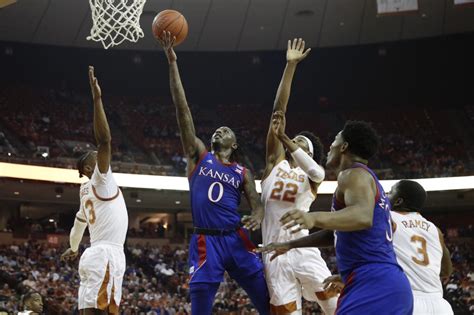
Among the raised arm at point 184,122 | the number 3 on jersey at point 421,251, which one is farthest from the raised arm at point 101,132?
the number 3 on jersey at point 421,251

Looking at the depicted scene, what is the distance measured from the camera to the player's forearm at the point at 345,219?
3.36 metres

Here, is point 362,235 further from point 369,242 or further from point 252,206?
point 252,206

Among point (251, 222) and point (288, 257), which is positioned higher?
point (251, 222)

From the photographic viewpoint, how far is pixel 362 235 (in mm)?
3758

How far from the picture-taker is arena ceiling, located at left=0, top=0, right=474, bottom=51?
23.0 meters

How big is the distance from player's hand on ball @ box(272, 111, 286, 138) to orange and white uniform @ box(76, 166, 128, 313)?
5.48 feet

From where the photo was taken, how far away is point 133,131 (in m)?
27.2

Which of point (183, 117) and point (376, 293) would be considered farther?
point (183, 117)

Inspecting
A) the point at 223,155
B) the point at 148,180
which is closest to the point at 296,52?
the point at 223,155

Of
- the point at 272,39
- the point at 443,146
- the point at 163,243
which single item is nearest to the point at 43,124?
the point at 163,243

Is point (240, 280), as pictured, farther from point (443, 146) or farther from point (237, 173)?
point (443, 146)

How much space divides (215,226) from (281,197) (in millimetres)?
655

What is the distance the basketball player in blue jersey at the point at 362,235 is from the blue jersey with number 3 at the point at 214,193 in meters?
1.74

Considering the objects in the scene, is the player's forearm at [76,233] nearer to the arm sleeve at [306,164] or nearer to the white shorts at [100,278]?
the white shorts at [100,278]
